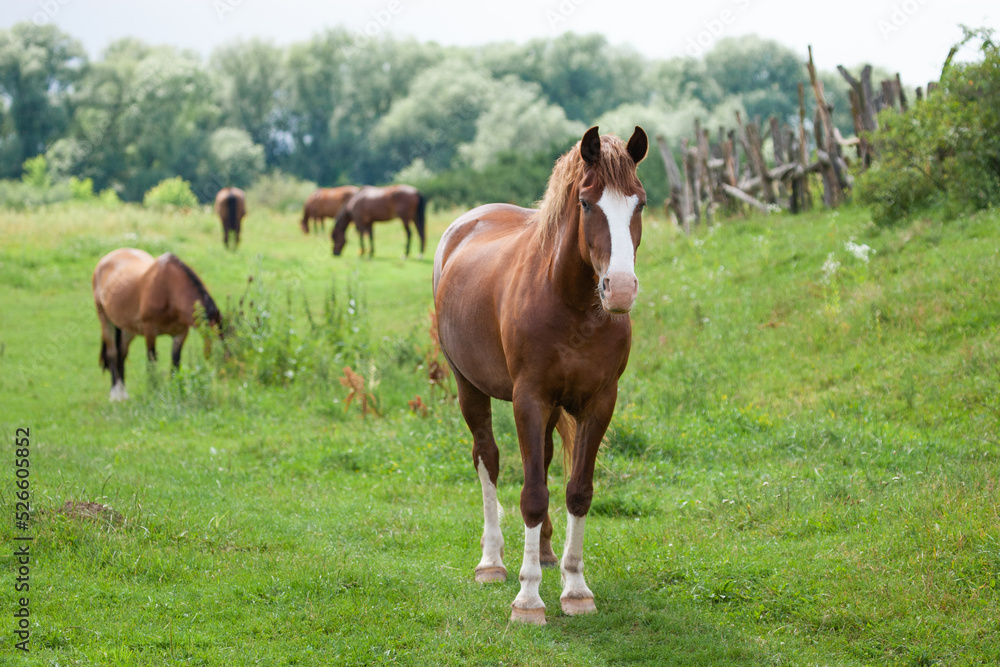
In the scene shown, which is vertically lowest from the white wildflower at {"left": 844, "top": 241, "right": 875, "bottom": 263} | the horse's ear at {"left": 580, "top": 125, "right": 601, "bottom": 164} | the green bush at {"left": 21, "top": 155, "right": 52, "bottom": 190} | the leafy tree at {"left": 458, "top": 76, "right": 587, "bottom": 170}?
the white wildflower at {"left": 844, "top": 241, "right": 875, "bottom": 263}

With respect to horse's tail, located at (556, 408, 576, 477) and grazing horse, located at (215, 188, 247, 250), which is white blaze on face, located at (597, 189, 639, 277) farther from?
grazing horse, located at (215, 188, 247, 250)

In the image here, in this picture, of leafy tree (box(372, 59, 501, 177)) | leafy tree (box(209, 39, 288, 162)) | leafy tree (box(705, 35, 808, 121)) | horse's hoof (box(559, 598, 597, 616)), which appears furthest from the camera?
leafy tree (box(209, 39, 288, 162))

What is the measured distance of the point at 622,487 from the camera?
615 cm

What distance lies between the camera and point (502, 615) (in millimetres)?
4062

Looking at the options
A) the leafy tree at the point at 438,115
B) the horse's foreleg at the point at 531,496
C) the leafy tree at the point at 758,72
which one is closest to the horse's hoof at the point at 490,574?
the horse's foreleg at the point at 531,496

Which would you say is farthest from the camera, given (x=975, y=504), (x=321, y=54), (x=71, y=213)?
(x=321, y=54)

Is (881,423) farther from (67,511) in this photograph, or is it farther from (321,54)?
(321,54)

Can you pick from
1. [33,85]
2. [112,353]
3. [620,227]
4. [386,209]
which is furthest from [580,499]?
[33,85]

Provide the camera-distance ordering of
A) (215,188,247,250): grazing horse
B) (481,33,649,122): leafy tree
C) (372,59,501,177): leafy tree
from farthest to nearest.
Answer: (481,33,649,122): leafy tree, (372,59,501,177): leafy tree, (215,188,247,250): grazing horse

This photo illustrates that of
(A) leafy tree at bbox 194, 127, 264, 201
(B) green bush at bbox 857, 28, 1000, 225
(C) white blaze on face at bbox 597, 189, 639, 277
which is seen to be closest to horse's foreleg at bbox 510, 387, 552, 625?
(C) white blaze on face at bbox 597, 189, 639, 277

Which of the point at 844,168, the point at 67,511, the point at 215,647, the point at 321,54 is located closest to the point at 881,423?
the point at 215,647

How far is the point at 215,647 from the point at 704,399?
545 cm

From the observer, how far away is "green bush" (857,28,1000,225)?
998cm

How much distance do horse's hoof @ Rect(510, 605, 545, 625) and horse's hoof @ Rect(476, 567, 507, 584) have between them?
579 mm
